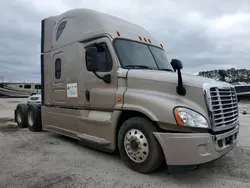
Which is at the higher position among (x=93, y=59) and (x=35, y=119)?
(x=93, y=59)

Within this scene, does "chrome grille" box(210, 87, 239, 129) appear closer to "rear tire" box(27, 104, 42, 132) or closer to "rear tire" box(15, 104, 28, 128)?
"rear tire" box(27, 104, 42, 132)

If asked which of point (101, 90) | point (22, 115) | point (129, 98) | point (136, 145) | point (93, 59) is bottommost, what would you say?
point (136, 145)

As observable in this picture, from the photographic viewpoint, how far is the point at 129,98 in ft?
13.6

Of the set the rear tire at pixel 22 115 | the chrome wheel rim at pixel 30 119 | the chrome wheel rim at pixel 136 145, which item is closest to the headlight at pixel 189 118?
the chrome wheel rim at pixel 136 145

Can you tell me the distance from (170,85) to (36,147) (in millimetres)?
3790

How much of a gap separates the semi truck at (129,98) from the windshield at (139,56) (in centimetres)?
2

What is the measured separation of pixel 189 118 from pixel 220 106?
2.03 feet

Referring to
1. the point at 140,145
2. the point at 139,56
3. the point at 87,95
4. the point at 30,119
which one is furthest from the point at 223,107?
the point at 30,119

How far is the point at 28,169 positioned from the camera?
13.6 ft

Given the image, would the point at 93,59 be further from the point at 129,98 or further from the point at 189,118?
the point at 189,118

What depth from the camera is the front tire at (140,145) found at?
371 cm

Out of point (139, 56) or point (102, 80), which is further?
point (139, 56)

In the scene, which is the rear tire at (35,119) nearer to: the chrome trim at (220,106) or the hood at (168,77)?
the hood at (168,77)

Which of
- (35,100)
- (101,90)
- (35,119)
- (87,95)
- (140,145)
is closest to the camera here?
(140,145)
